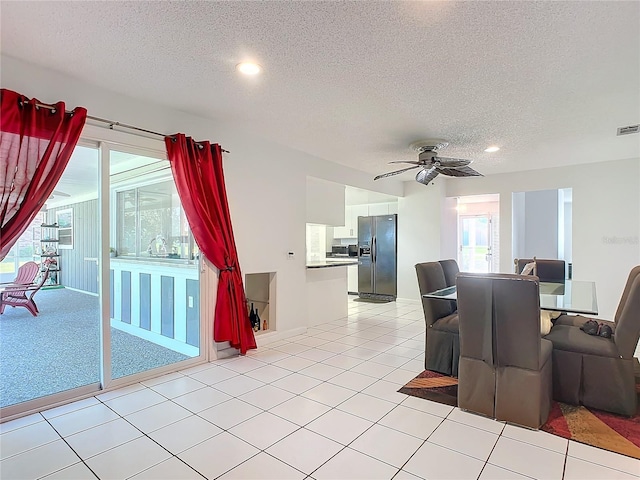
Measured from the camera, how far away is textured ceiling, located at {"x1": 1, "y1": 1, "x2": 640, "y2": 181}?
2.00 m

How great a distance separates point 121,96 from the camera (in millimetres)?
3123

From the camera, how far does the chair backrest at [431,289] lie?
359cm

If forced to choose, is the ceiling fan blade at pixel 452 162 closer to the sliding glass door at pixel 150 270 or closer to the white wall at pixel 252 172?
the white wall at pixel 252 172

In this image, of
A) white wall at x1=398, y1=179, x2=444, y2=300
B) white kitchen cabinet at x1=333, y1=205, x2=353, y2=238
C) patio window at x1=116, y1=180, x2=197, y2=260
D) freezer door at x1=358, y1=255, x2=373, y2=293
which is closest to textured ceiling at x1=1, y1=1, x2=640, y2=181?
patio window at x1=116, y1=180, x2=197, y2=260

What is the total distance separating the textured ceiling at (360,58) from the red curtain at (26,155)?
0.38m

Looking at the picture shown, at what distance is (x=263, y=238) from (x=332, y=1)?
Answer: 2.90m

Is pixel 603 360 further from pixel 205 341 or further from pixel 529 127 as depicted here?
pixel 205 341

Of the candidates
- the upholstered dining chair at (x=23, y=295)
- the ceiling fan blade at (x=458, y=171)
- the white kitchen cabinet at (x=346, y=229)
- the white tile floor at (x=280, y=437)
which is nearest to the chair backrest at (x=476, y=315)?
the white tile floor at (x=280, y=437)

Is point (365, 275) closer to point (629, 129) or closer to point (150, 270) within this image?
point (150, 270)

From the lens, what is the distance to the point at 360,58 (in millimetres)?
2484

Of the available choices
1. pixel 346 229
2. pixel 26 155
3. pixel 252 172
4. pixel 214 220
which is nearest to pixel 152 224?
pixel 214 220

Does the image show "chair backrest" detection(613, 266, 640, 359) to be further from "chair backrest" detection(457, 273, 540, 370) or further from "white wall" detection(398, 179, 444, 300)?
"white wall" detection(398, 179, 444, 300)

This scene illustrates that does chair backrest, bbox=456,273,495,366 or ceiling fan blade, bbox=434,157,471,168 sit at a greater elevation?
ceiling fan blade, bbox=434,157,471,168

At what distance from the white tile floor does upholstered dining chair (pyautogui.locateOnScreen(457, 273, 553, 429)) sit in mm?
145
